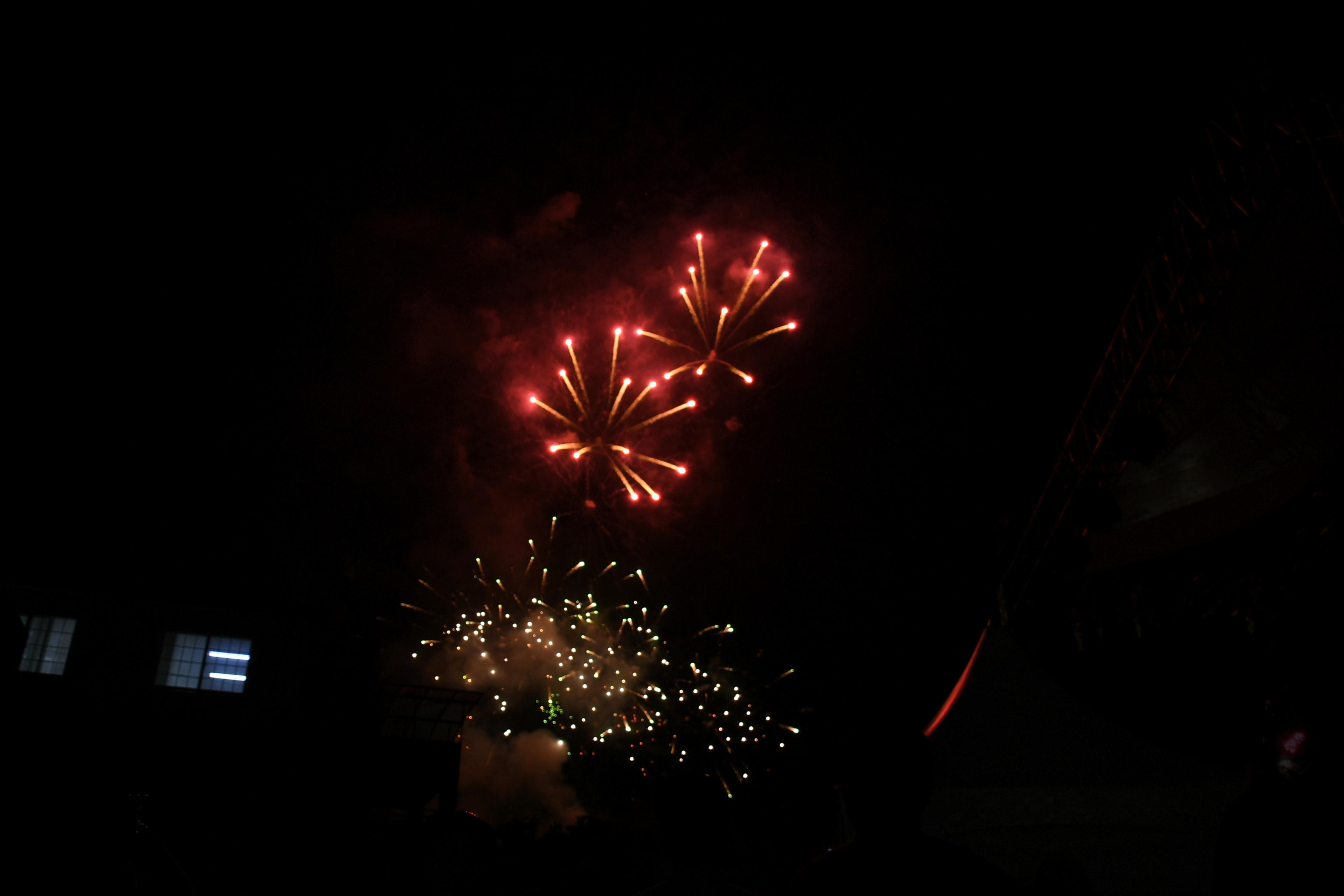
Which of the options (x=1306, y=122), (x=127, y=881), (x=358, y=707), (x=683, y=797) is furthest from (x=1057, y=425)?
(x=358, y=707)

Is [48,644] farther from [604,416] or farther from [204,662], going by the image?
[604,416]

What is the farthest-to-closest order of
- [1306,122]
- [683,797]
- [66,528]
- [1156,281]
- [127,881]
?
1. [66,528]
2. [1156,281]
3. [1306,122]
4. [127,881]
5. [683,797]

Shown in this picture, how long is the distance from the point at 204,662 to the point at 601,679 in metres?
9.49

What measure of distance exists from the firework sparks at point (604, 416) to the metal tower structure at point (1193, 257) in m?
6.32

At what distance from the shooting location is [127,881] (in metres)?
3.36

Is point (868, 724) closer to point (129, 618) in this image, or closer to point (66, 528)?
point (129, 618)

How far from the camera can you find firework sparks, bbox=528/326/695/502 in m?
13.1

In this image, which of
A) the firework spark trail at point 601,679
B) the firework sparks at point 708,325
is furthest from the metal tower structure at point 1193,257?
the firework spark trail at point 601,679

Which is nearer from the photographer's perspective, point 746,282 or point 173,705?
point 746,282

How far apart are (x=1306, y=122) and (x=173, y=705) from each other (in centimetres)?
1790

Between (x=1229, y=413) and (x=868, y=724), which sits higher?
(x=1229, y=413)

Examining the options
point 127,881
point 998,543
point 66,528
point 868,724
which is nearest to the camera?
point 868,724

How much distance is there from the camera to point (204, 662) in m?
15.0

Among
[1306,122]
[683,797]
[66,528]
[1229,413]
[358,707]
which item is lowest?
[683,797]
